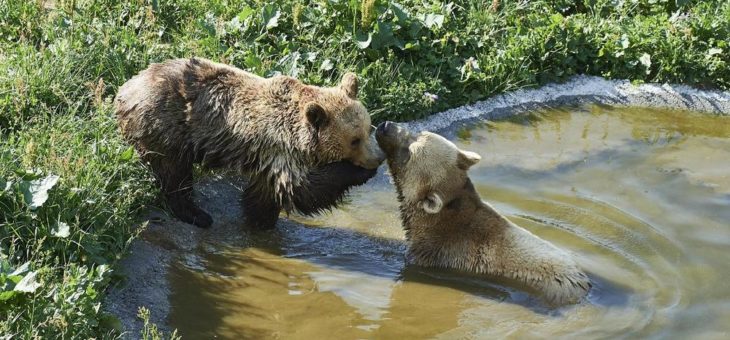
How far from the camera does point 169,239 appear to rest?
25.7 ft

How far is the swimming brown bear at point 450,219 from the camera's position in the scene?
7664mm

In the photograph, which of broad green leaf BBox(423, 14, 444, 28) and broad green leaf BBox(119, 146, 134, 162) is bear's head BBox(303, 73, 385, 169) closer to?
broad green leaf BBox(119, 146, 134, 162)

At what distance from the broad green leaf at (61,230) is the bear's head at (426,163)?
8.51ft

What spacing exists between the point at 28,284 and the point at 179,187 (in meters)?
2.32

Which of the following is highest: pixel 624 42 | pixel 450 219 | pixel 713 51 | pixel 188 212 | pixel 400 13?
pixel 713 51

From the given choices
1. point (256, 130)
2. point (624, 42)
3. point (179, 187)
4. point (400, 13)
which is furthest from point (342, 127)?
point (624, 42)

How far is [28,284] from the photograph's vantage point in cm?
574

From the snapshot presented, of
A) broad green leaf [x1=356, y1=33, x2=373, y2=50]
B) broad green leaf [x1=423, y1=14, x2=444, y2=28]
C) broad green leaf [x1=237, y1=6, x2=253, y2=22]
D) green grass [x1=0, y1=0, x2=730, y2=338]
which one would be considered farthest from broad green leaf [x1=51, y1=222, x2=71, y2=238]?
broad green leaf [x1=423, y1=14, x2=444, y2=28]

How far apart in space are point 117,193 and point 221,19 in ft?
10.0

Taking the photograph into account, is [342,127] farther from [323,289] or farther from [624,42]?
[624,42]

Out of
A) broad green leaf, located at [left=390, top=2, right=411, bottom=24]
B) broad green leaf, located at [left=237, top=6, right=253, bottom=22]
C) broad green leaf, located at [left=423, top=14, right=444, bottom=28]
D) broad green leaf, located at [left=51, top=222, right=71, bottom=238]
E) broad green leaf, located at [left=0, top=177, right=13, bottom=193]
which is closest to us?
broad green leaf, located at [left=51, top=222, right=71, bottom=238]

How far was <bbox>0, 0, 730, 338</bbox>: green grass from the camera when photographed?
6.55 m

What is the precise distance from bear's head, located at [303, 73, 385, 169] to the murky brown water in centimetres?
85

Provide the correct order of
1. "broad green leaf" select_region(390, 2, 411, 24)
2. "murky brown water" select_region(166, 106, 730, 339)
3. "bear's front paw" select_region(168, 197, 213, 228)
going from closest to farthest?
1. "murky brown water" select_region(166, 106, 730, 339)
2. "bear's front paw" select_region(168, 197, 213, 228)
3. "broad green leaf" select_region(390, 2, 411, 24)
